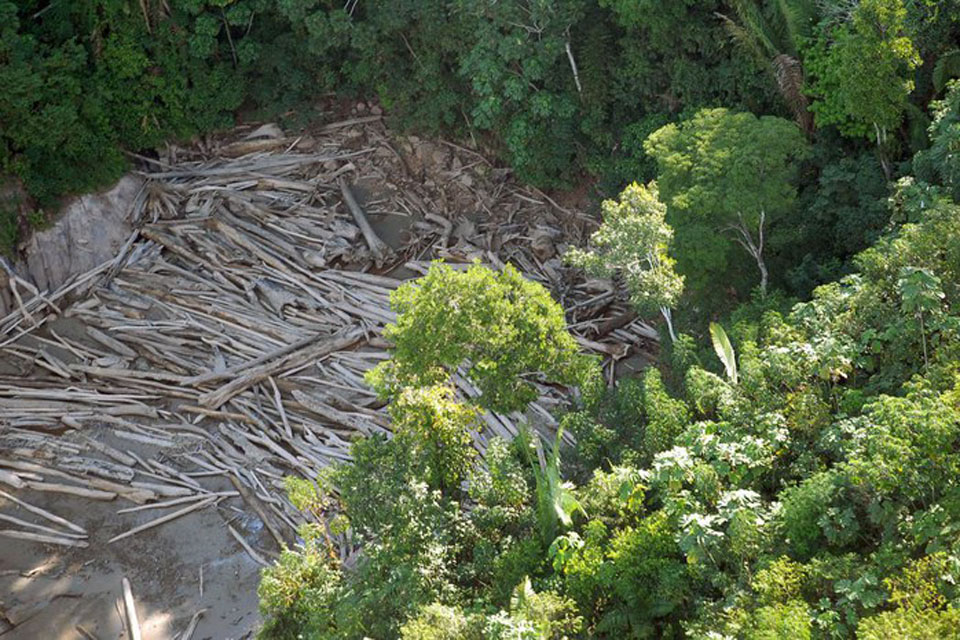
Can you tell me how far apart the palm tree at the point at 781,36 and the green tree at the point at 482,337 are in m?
6.91

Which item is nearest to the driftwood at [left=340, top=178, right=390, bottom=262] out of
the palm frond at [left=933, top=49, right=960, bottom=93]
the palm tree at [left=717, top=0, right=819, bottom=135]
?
the palm tree at [left=717, top=0, right=819, bottom=135]

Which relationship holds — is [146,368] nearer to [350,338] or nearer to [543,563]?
[350,338]

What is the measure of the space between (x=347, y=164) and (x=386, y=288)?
4.56m

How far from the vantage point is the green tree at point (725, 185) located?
14.3m

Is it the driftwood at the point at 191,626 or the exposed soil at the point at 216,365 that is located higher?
the exposed soil at the point at 216,365

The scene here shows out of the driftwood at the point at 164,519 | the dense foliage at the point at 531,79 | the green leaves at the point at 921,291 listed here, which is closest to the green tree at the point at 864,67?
the dense foliage at the point at 531,79

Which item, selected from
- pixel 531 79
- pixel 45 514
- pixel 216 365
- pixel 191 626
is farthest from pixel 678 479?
pixel 531 79

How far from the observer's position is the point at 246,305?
61.5 feet

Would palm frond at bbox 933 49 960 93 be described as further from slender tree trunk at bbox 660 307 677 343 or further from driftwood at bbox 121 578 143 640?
driftwood at bbox 121 578 143 640

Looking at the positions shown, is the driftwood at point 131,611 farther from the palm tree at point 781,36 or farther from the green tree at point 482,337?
the palm tree at point 781,36

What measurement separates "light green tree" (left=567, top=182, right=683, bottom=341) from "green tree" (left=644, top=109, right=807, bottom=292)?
3.88 feet

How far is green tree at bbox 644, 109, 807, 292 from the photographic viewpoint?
562 inches

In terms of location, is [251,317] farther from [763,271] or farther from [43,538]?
[763,271]

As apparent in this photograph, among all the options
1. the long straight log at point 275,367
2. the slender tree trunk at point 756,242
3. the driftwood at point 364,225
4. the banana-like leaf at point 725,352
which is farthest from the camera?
the driftwood at point 364,225
